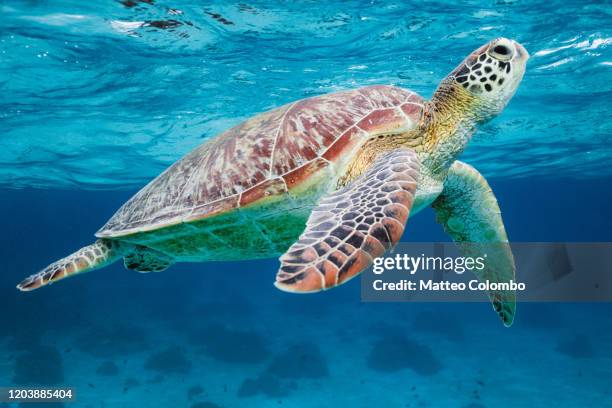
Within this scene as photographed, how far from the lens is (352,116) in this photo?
349 centimetres

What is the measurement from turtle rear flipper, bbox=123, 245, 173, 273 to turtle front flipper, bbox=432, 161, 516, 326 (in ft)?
10.9

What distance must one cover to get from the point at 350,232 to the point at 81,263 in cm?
354

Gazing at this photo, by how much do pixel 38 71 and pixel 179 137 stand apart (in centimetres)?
→ 577

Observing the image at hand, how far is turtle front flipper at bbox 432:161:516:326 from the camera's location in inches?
171

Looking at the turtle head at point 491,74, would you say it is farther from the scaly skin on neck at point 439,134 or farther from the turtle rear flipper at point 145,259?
the turtle rear flipper at point 145,259

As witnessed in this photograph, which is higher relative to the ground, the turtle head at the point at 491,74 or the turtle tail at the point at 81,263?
the turtle head at the point at 491,74

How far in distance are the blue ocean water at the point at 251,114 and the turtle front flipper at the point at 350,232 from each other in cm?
527

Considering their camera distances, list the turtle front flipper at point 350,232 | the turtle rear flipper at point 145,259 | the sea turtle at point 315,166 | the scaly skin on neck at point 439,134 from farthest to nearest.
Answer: the turtle rear flipper at point 145,259, the scaly skin on neck at point 439,134, the sea turtle at point 315,166, the turtle front flipper at point 350,232

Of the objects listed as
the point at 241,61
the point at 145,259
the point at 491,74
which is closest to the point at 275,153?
the point at 491,74

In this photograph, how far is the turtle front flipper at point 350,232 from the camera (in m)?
2.06

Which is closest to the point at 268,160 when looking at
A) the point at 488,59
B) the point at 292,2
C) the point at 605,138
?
the point at 488,59

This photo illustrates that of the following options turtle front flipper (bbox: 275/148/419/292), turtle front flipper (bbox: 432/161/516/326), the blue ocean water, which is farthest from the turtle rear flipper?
the blue ocean water

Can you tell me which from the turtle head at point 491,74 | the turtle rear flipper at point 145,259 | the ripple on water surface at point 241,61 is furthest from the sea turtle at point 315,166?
the ripple on water surface at point 241,61

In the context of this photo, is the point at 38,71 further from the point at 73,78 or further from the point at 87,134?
the point at 87,134
